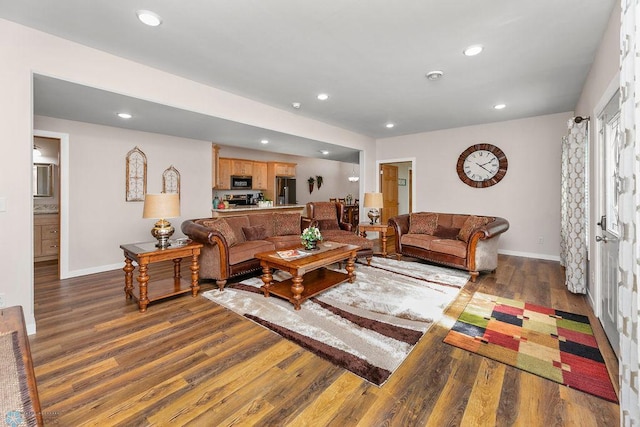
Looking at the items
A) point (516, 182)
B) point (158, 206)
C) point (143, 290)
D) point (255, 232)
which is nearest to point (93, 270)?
point (143, 290)

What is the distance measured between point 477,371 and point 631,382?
0.89 metres

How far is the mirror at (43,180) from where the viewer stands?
509 centimetres

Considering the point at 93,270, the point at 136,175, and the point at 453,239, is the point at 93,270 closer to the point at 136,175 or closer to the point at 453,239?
the point at 136,175

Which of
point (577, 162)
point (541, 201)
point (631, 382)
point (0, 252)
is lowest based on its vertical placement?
point (631, 382)

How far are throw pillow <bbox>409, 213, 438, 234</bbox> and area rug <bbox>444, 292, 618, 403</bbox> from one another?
2.00 metres

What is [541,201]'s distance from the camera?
16.6 feet

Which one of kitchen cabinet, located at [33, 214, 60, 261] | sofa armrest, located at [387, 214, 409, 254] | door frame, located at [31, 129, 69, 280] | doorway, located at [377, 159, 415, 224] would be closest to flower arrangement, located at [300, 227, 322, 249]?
sofa armrest, located at [387, 214, 409, 254]

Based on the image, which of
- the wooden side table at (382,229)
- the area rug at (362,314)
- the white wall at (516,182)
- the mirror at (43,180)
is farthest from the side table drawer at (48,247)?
the white wall at (516,182)

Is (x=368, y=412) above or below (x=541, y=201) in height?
below

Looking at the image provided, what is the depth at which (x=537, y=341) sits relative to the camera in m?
2.29

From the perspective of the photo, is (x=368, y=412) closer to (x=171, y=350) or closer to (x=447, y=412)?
(x=447, y=412)

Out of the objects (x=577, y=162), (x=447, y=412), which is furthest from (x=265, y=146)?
(x=447, y=412)

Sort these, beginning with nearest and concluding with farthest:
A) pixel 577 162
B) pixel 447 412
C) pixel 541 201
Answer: pixel 447 412, pixel 577 162, pixel 541 201

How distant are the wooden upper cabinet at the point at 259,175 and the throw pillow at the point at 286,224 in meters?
3.55
